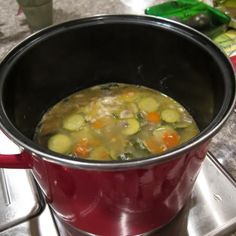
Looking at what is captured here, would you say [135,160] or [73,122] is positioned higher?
[135,160]

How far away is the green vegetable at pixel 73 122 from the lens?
794mm

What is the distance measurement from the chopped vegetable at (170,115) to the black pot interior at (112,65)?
31 mm

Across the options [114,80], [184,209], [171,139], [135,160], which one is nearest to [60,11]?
[114,80]

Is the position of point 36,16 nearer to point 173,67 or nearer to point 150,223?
point 173,67

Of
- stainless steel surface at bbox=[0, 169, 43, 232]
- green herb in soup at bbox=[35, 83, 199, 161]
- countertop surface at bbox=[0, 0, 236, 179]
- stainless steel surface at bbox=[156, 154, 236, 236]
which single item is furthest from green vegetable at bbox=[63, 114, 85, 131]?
countertop surface at bbox=[0, 0, 236, 179]

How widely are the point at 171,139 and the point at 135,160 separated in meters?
0.32

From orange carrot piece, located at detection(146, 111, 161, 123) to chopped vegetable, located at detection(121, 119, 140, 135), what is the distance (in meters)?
0.04

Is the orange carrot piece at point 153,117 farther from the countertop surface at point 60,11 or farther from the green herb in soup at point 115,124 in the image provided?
the countertop surface at point 60,11

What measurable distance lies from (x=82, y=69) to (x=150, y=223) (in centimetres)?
38

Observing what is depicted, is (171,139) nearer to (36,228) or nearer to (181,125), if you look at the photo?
(181,125)

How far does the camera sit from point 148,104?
840 millimetres

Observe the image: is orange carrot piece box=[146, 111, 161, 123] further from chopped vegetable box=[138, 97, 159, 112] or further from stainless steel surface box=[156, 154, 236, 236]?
stainless steel surface box=[156, 154, 236, 236]

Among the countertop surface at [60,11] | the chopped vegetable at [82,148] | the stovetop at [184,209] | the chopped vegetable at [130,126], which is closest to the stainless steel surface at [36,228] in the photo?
the stovetop at [184,209]

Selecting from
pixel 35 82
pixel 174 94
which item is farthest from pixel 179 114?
pixel 35 82
